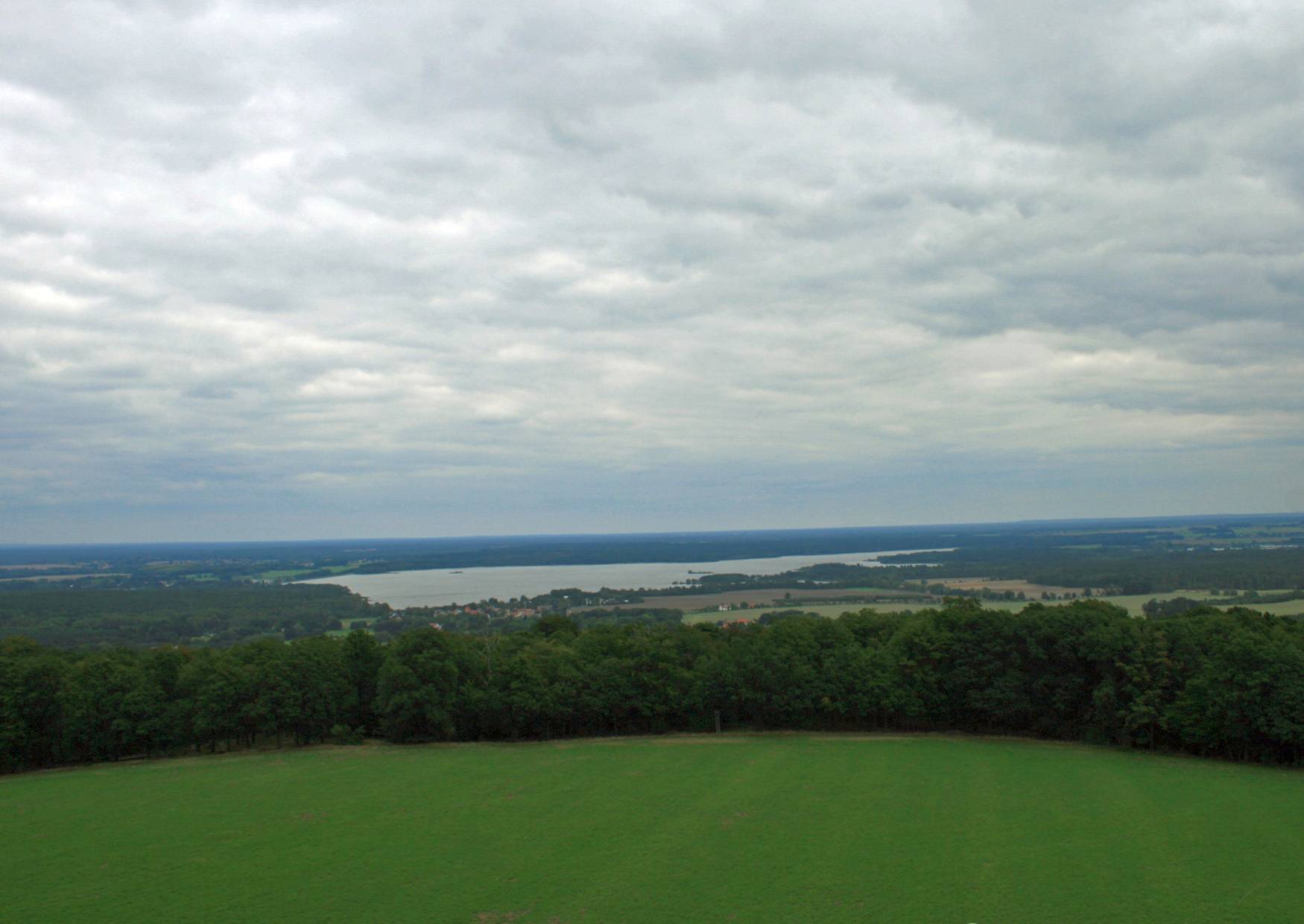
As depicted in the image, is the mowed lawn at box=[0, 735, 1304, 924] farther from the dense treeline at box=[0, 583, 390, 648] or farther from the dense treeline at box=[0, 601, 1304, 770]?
the dense treeline at box=[0, 583, 390, 648]

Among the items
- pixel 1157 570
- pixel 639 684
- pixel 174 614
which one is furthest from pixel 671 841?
pixel 1157 570

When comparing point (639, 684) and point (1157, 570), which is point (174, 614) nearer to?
point (639, 684)

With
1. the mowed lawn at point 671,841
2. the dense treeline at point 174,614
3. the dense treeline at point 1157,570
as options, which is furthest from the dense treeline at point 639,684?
the dense treeline at point 1157,570

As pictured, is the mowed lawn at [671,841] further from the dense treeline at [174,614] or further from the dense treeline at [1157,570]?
the dense treeline at [1157,570]

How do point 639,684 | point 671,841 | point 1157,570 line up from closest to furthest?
point 671,841
point 639,684
point 1157,570

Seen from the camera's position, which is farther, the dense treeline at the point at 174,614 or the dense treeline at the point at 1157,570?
the dense treeline at the point at 1157,570

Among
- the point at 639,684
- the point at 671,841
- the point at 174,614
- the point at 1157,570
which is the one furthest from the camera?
the point at 1157,570

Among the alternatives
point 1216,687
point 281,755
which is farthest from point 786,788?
point 281,755

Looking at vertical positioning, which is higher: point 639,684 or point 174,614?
point 639,684
